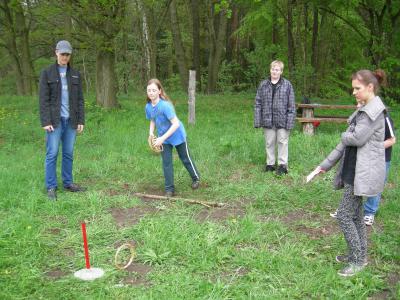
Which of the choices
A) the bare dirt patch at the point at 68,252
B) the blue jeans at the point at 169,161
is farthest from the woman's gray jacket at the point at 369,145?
the blue jeans at the point at 169,161

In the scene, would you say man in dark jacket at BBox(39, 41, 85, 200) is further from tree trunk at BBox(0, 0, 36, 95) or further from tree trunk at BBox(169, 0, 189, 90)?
tree trunk at BBox(169, 0, 189, 90)

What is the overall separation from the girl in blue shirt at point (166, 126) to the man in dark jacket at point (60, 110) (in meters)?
1.03

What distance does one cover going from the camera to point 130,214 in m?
5.87

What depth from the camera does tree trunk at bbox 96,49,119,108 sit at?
44.4 ft

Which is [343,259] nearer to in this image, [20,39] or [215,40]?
[215,40]

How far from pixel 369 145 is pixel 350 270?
115 centimetres

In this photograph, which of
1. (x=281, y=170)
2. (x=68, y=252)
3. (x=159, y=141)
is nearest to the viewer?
(x=68, y=252)

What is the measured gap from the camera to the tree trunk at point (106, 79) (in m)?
13.5

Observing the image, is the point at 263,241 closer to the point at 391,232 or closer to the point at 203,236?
Result: the point at 203,236

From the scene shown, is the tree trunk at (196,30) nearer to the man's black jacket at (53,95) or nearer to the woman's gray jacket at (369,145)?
the man's black jacket at (53,95)

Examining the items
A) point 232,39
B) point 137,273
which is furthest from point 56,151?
point 232,39

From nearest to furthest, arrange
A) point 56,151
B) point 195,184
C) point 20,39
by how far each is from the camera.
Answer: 1. point 56,151
2. point 195,184
3. point 20,39

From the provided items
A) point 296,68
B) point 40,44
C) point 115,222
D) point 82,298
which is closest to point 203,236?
point 115,222

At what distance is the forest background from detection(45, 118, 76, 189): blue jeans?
6.21 m
